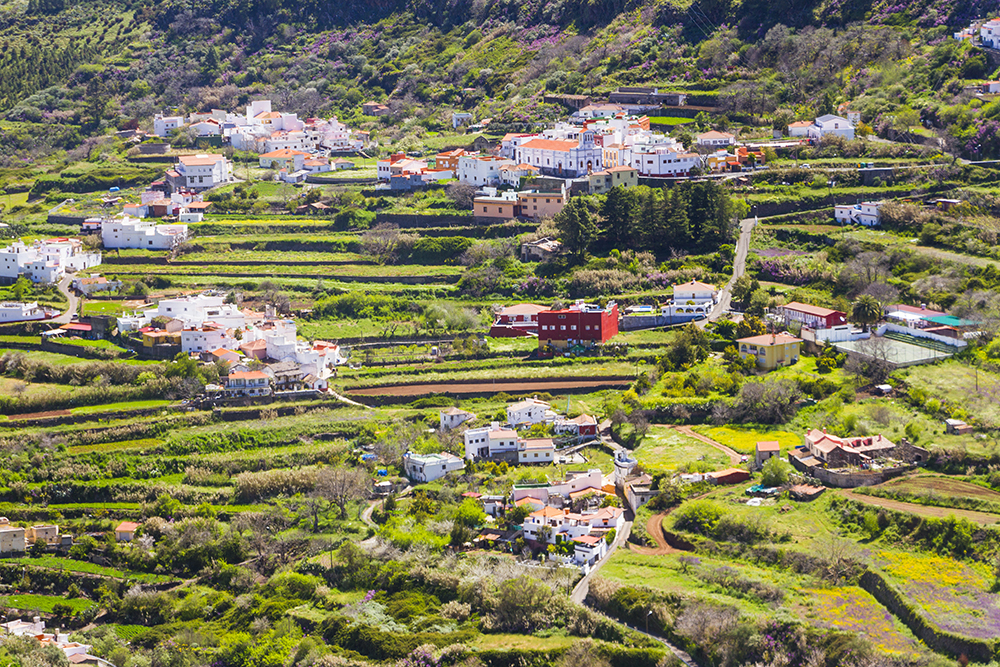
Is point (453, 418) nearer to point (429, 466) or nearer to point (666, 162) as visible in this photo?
point (429, 466)

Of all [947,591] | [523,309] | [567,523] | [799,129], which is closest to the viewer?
[947,591]

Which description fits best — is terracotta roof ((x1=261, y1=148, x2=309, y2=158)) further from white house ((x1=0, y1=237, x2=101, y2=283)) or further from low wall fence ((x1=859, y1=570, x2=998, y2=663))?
low wall fence ((x1=859, y1=570, x2=998, y2=663))

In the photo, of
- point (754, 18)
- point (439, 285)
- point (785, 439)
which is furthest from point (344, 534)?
point (754, 18)

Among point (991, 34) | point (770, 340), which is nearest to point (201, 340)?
point (770, 340)

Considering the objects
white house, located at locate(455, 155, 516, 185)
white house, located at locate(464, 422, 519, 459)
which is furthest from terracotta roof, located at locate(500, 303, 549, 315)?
white house, located at locate(455, 155, 516, 185)

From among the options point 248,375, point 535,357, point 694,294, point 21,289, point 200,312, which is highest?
point 694,294

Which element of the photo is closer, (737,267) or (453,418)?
(453,418)
